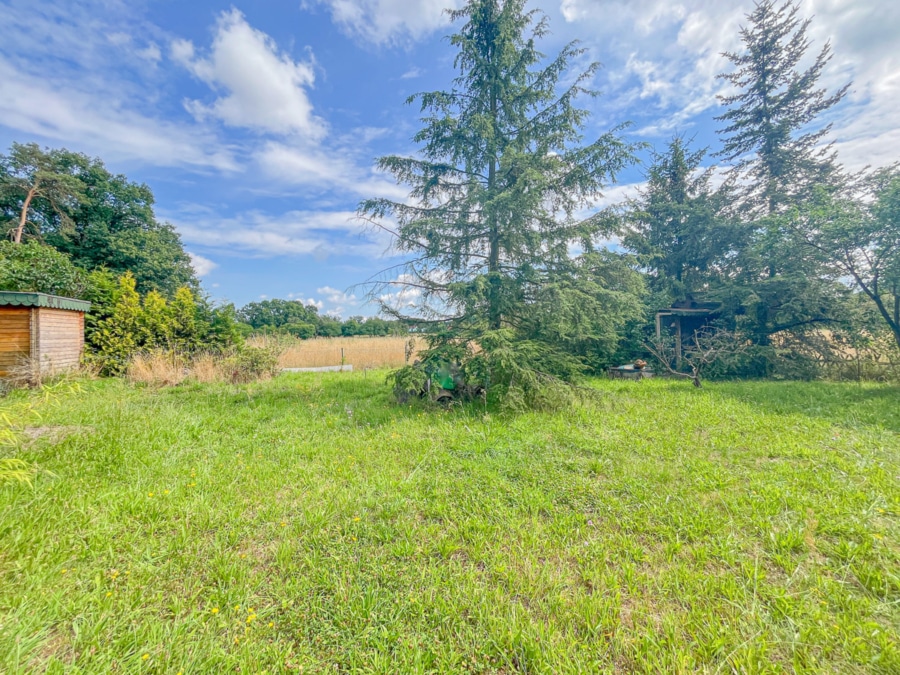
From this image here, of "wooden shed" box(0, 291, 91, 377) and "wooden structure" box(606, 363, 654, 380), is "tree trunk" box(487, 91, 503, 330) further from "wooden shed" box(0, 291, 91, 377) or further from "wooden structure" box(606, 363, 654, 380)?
"wooden shed" box(0, 291, 91, 377)

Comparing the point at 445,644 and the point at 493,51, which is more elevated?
the point at 493,51

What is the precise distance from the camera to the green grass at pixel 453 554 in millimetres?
1452

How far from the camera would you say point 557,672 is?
4.50ft

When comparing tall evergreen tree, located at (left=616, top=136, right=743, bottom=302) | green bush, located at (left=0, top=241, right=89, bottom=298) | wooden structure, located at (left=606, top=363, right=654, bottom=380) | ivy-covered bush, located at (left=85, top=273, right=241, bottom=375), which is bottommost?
wooden structure, located at (left=606, top=363, right=654, bottom=380)

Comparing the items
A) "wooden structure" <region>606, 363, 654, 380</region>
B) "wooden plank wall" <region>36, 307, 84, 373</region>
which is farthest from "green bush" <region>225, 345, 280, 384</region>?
"wooden structure" <region>606, 363, 654, 380</region>

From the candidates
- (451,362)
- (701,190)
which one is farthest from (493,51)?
(701,190)

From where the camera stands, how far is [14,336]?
677 cm

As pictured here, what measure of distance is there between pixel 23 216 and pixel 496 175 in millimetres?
22473

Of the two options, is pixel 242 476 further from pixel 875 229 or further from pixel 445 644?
pixel 875 229

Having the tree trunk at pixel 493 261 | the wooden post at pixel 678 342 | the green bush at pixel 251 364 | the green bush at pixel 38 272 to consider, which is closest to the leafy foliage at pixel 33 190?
the green bush at pixel 38 272

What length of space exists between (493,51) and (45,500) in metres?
8.75

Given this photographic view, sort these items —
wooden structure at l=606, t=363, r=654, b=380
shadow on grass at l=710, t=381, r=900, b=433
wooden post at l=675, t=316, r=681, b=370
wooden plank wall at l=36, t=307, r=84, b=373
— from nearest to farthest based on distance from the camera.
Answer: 1. shadow on grass at l=710, t=381, r=900, b=433
2. wooden plank wall at l=36, t=307, r=84, b=373
3. wooden structure at l=606, t=363, r=654, b=380
4. wooden post at l=675, t=316, r=681, b=370

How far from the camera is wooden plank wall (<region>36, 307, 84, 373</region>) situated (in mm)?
6984

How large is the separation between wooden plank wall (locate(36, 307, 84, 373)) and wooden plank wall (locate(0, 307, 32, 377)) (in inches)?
7.1
